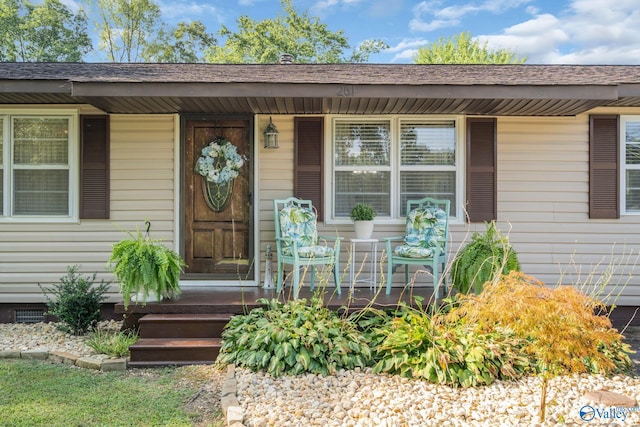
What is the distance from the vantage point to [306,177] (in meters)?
4.95

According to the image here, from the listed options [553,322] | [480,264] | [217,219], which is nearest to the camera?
[553,322]

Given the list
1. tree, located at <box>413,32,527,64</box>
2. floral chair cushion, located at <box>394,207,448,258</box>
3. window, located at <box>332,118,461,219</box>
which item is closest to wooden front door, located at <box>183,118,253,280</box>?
window, located at <box>332,118,461,219</box>

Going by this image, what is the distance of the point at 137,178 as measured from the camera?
496 centimetres

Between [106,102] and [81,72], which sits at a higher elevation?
[81,72]

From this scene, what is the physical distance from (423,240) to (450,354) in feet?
5.43

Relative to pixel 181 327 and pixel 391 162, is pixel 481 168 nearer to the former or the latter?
pixel 391 162

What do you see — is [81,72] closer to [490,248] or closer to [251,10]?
[490,248]

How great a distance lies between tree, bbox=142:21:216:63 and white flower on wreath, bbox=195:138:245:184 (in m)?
16.4

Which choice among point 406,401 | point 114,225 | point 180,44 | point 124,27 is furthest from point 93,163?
point 124,27

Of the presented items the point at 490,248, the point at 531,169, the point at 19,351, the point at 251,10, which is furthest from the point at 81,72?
the point at 251,10

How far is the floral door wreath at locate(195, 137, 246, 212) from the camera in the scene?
5.02m

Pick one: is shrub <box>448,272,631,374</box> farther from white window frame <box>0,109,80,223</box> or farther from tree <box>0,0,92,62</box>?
tree <box>0,0,92,62</box>

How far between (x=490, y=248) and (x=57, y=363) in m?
3.66

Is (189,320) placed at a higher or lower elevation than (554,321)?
lower
